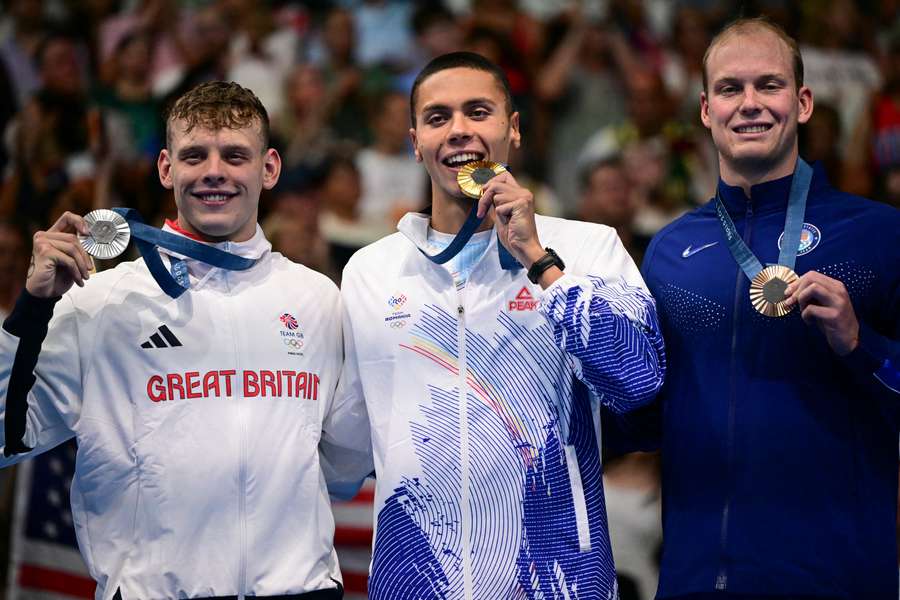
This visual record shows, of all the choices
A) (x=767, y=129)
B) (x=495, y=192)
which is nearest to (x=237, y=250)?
(x=495, y=192)

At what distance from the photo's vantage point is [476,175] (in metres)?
3.60

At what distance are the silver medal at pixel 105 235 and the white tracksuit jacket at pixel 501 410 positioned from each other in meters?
0.79

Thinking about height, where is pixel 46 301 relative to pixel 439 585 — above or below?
above

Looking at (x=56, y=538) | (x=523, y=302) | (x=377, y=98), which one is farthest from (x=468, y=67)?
(x=377, y=98)

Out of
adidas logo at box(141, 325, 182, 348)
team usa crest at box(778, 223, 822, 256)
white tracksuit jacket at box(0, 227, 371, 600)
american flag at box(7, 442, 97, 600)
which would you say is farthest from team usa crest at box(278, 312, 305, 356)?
american flag at box(7, 442, 97, 600)

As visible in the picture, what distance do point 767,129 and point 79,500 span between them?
7.71 feet

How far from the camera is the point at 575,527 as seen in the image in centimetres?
350

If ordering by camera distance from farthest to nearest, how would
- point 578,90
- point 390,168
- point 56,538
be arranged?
point 578,90 → point 390,168 → point 56,538

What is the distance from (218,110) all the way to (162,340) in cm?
75

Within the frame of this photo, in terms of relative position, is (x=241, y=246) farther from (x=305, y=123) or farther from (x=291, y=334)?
(x=305, y=123)

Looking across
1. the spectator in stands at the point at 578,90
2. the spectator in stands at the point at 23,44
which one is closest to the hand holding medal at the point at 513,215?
the spectator in stands at the point at 578,90

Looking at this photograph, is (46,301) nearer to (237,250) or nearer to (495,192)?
(237,250)

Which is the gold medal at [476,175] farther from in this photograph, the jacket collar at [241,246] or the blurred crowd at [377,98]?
the blurred crowd at [377,98]

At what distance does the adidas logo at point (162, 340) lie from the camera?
3.62 metres
